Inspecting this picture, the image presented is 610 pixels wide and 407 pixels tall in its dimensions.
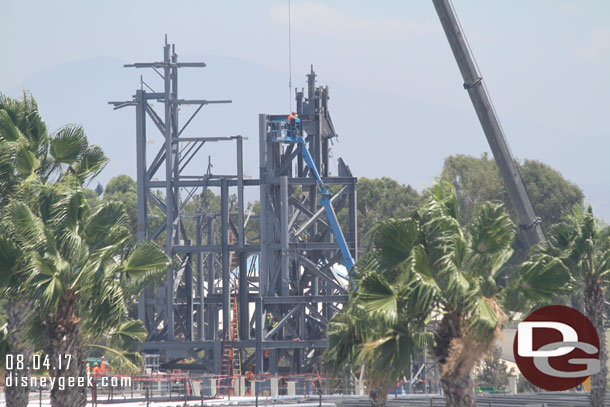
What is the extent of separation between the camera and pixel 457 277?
1836 centimetres

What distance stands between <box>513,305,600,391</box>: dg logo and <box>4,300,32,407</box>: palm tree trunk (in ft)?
33.5

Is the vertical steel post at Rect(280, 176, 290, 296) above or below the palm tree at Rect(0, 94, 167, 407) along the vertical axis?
above

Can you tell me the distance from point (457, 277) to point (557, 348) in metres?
7.20

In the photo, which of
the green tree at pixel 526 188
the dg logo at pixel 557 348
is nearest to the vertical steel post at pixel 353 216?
the dg logo at pixel 557 348

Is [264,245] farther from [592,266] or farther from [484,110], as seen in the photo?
[592,266]

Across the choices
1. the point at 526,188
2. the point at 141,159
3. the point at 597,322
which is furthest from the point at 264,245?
the point at 526,188

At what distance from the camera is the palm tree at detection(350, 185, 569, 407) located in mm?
18406

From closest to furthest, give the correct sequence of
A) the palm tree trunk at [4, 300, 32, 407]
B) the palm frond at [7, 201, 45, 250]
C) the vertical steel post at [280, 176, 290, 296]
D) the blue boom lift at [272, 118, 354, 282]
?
the palm frond at [7, 201, 45, 250]
the palm tree trunk at [4, 300, 32, 407]
the vertical steel post at [280, 176, 290, 296]
the blue boom lift at [272, 118, 354, 282]

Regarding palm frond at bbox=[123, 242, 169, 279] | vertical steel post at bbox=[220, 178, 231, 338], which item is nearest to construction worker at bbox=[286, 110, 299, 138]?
vertical steel post at bbox=[220, 178, 231, 338]

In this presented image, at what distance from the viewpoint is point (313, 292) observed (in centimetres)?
5125

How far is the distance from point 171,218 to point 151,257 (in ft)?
92.5

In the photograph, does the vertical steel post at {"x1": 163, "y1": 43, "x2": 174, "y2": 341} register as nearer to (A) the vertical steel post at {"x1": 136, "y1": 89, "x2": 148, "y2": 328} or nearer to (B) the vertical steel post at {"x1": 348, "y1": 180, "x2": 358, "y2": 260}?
(A) the vertical steel post at {"x1": 136, "y1": 89, "x2": 148, "y2": 328}

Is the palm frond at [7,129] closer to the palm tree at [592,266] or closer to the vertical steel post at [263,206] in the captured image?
the palm tree at [592,266]

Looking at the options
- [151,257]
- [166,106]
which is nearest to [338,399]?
[151,257]
